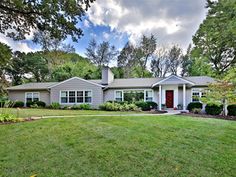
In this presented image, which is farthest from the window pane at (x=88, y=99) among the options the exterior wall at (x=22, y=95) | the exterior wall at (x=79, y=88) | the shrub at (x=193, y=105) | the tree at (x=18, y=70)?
the tree at (x=18, y=70)

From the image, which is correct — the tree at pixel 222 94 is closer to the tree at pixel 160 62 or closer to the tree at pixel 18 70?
the tree at pixel 160 62

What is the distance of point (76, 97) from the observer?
25.3 m

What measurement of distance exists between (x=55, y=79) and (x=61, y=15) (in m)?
31.8

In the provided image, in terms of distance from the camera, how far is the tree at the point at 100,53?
45106 mm

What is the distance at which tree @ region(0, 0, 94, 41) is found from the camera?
6.59 metres

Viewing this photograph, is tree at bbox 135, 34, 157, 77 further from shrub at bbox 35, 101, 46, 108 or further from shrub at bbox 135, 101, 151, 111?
shrub at bbox 35, 101, 46, 108

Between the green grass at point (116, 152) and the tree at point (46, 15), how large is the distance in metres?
3.43

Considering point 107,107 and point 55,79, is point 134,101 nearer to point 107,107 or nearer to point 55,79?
point 107,107

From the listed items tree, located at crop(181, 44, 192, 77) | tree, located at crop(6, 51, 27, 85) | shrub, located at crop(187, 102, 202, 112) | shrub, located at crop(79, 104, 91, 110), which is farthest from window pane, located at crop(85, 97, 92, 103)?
tree, located at crop(181, 44, 192, 77)

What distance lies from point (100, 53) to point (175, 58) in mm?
14564

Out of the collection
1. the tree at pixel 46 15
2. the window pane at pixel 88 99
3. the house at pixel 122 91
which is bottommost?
the window pane at pixel 88 99

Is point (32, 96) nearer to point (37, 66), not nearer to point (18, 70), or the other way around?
point (37, 66)

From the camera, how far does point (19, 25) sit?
26.5 ft

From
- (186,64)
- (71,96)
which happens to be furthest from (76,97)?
(186,64)
